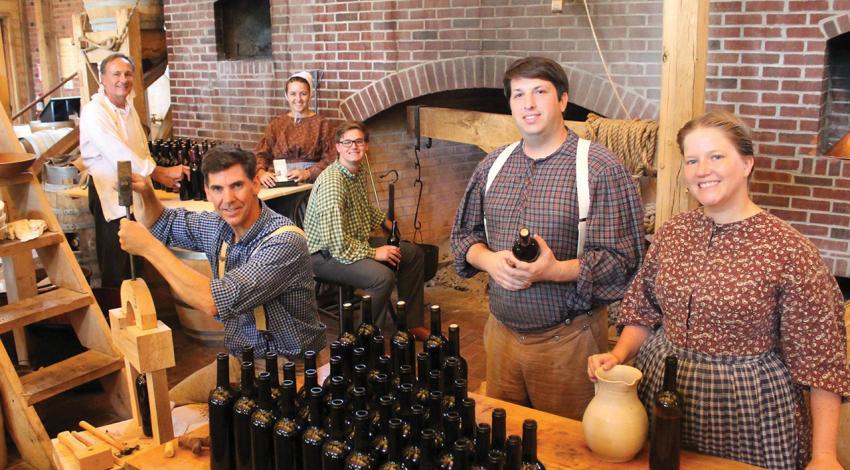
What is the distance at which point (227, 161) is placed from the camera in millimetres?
2715

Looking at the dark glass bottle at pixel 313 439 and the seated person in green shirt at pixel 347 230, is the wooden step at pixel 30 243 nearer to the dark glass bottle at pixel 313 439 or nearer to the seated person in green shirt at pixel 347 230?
the seated person in green shirt at pixel 347 230

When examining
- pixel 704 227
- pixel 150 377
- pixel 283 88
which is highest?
pixel 283 88

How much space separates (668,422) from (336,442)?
791 mm

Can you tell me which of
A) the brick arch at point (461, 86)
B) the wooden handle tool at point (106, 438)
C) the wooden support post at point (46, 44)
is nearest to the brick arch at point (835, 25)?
the brick arch at point (461, 86)

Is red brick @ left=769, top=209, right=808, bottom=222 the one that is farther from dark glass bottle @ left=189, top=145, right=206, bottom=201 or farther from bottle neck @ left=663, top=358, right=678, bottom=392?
dark glass bottle @ left=189, top=145, right=206, bottom=201

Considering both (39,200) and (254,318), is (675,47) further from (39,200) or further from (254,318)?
(39,200)

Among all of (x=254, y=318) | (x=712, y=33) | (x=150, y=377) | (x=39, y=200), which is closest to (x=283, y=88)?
(x=39, y=200)

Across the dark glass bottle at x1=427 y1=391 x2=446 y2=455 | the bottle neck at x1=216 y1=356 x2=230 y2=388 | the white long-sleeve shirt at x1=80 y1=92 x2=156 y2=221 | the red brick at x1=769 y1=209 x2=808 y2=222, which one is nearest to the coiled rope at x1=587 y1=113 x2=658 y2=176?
the red brick at x1=769 y1=209 x2=808 y2=222

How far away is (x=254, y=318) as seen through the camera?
2729 millimetres

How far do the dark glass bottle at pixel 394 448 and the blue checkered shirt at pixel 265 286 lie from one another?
1064 mm

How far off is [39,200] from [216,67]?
3151mm

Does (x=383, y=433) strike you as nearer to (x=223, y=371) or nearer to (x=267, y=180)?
(x=223, y=371)

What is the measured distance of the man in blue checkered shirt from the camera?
252cm

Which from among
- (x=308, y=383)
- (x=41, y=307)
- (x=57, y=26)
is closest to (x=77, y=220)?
(x=41, y=307)
